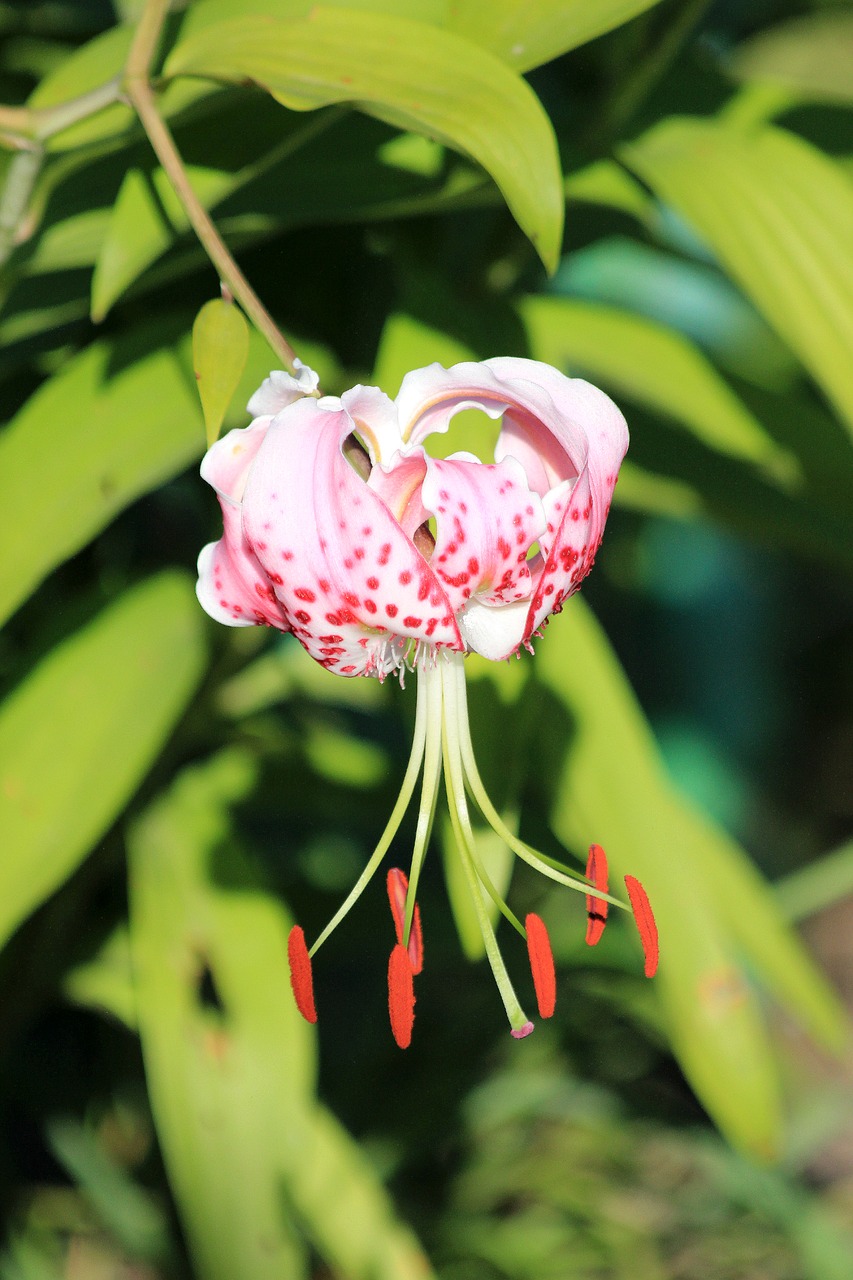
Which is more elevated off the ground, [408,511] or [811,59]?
[408,511]

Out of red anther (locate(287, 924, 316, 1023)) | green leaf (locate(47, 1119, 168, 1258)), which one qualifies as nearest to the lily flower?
red anther (locate(287, 924, 316, 1023))

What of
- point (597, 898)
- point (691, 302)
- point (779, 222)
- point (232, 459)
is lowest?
point (691, 302)

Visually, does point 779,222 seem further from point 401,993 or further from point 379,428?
point 401,993

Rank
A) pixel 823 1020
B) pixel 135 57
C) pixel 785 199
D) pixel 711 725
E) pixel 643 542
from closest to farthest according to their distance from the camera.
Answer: pixel 135 57
pixel 785 199
pixel 823 1020
pixel 643 542
pixel 711 725

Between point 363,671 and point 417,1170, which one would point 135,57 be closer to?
point 363,671

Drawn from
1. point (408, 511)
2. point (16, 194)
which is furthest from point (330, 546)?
point (16, 194)

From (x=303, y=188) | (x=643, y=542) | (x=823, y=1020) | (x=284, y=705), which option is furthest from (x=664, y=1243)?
(x=303, y=188)

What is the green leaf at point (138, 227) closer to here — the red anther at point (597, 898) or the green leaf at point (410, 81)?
the green leaf at point (410, 81)

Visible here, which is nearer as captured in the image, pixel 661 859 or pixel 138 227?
pixel 138 227
